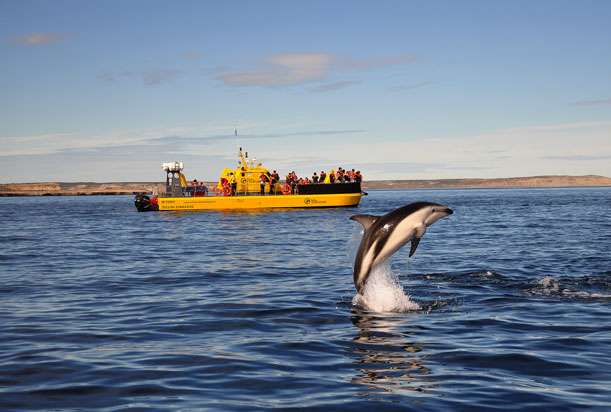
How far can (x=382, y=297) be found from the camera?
14328 millimetres

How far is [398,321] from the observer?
1226 centimetres

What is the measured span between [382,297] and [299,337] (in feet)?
12.0

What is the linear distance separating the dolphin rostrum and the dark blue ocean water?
2.15ft

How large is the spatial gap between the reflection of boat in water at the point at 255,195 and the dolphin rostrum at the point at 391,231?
1997 inches

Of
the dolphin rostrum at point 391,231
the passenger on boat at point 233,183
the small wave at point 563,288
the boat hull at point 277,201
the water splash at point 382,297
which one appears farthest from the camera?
→ the passenger on boat at point 233,183

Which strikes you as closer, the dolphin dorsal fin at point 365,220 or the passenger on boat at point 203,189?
the dolphin dorsal fin at point 365,220

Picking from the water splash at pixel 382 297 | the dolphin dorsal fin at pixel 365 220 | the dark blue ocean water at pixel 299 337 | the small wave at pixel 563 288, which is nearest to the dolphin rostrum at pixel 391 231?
the dolphin dorsal fin at pixel 365 220

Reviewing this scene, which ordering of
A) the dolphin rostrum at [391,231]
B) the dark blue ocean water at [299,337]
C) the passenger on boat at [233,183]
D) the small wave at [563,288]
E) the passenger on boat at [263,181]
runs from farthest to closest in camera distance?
the passenger on boat at [233,183]
the passenger on boat at [263,181]
the small wave at [563,288]
the dolphin rostrum at [391,231]
the dark blue ocean water at [299,337]

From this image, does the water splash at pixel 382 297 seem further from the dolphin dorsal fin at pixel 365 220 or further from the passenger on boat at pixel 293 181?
the passenger on boat at pixel 293 181

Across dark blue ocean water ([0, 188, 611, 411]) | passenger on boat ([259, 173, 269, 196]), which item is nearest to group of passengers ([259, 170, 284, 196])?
passenger on boat ([259, 173, 269, 196])

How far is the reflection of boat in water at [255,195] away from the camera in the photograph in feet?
208

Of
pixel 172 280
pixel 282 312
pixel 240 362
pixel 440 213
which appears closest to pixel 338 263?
pixel 172 280

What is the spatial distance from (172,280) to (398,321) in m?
8.59

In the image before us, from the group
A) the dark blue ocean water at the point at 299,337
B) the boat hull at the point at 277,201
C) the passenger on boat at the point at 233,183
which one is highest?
the passenger on boat at the point at 233,183
